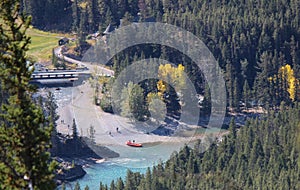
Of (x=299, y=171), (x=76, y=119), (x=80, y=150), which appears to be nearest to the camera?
(x=299, y=171)

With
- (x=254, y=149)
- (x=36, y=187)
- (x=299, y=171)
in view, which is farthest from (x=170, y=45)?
(x=36, y=187)

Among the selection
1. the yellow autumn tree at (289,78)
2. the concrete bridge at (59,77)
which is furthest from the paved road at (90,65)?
the yellow autumn tree at (289,78)

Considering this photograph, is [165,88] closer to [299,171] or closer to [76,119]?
[76,119]

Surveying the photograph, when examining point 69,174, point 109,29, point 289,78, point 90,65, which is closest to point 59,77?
point 90,65

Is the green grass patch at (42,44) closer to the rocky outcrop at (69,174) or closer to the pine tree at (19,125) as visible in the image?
the rocky outcrop at (69,174)

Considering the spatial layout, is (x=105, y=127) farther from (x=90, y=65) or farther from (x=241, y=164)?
(x=241, y=164)

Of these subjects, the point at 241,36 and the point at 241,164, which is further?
the point at 241,36

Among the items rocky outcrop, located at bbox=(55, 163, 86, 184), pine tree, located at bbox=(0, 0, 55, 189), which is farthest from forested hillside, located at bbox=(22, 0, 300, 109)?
pine tree, located at bbox=(0, 0, 55, 189)
